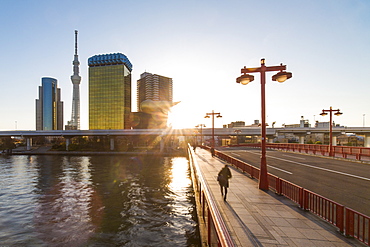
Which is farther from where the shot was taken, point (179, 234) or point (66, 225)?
point (66, 225)

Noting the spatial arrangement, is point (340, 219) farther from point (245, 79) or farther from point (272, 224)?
point (245, 79)

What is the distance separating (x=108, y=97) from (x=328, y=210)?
531 feet

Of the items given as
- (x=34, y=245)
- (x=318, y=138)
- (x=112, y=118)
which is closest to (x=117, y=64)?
(x=112, y=118)

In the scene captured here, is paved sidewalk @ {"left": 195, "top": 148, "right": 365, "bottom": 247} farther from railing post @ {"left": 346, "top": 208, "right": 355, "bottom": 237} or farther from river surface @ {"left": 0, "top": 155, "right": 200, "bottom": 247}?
river surface @ {"left": 0, "top": 155, "right": 200, "bottom": 247}

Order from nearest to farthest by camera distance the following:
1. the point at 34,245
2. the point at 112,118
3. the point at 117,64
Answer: the point at 34,245 → the point at 112,118 → the point at 117,64

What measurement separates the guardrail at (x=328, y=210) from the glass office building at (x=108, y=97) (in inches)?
5863

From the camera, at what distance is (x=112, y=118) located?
15275 centimetres

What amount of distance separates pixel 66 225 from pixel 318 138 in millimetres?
149540

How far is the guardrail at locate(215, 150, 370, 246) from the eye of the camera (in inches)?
254

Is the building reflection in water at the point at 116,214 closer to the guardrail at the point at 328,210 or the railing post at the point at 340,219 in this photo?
the guardrail at the point at 328,210

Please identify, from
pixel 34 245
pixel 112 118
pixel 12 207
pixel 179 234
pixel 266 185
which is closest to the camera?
pixel 34 245

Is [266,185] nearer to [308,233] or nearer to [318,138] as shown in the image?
[308,233]

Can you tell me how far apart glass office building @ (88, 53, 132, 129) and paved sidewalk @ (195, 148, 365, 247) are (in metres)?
149

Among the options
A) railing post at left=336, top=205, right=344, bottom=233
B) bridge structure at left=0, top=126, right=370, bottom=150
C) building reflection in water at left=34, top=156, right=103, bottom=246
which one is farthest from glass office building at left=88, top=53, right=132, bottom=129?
railing post at left=336, top=205, right=344, bottom=233
